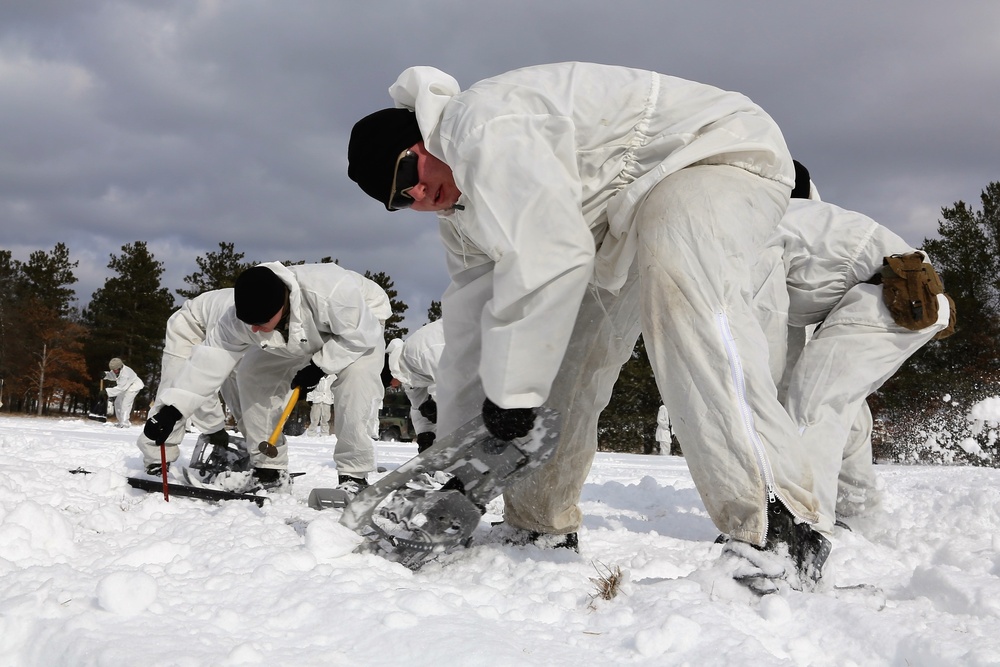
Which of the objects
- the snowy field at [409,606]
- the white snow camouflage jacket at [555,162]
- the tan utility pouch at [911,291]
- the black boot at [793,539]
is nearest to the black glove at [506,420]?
the white snow camouflage jacket at [555,162]

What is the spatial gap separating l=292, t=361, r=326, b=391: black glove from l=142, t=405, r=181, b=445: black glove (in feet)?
2.60

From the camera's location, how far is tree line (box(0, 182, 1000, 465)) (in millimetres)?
15453

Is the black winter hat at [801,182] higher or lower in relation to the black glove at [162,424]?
higher

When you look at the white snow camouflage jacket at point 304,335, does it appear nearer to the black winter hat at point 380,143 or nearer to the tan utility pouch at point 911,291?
the black winter hat at point 380,143

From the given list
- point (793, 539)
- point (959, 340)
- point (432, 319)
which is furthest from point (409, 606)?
point (432, 319)

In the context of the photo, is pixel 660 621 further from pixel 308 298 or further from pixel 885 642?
pixel 308 298

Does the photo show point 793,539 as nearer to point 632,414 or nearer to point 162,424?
point 162,424

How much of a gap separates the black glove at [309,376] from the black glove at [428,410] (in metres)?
3.54

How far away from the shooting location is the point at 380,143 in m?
2.37

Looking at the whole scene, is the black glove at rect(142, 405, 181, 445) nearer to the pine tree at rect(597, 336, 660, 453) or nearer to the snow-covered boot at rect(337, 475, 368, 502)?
the snow-covered boot at rect(337, 475, 368, 502)

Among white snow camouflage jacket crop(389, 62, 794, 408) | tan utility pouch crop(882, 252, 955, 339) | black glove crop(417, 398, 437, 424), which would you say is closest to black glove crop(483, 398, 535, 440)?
white snow camouflage jacket crop(389, 62, 794, 408)

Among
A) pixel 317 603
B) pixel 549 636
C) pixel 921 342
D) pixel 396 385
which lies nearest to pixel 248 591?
pixel 317 603

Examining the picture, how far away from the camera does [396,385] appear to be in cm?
1058

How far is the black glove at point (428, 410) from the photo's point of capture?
8.47m
